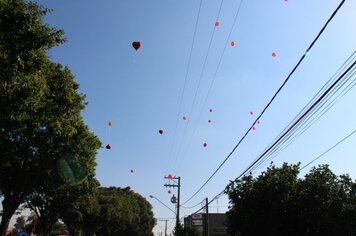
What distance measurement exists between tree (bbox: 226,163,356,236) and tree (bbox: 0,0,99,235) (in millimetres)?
10675

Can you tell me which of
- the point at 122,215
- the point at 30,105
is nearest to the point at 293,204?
the point at 30,105

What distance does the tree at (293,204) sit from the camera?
1808 centimetres

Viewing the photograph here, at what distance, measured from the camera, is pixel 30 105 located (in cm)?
1642

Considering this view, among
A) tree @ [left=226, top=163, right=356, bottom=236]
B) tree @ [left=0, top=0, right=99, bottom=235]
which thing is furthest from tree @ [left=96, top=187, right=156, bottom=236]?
tree @ [left=226, top=163, right=356, bottom=236]

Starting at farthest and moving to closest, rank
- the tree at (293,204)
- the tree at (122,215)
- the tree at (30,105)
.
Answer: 1. the tree at (122,215)
2. the tree at (293,204)
3. the tree at (30,105)

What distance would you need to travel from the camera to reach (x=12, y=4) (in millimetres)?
13062

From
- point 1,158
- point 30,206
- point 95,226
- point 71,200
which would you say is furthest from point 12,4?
point 95,226

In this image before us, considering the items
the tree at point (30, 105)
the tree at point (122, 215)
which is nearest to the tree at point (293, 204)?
the tree at point (30, 105)

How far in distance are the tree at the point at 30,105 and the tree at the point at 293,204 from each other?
10.7m

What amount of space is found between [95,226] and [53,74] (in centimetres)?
4916

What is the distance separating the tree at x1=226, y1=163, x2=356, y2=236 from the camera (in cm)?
1808

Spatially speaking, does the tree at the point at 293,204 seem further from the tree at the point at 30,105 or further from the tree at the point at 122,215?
the tree at the point at 122,215

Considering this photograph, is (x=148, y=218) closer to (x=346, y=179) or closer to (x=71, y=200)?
(x=71, y=200)

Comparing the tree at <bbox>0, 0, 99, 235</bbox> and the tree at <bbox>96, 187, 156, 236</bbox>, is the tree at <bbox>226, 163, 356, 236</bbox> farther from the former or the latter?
the tree at <bbox>96, 187, 156, 236</bbox>
